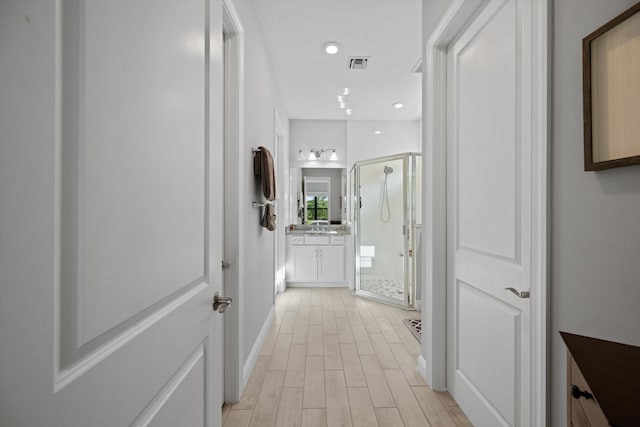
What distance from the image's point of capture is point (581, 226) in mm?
962

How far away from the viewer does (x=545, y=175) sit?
3.53ft

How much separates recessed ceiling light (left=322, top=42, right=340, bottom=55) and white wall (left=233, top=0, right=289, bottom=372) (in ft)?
1.84

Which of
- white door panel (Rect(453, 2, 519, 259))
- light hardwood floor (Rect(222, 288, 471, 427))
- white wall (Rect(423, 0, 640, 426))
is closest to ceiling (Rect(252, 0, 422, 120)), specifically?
white door panel (Rect(453, 2, 519, 259))

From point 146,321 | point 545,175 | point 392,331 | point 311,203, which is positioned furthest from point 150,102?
point 311,203

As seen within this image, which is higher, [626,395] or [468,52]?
[468,52]

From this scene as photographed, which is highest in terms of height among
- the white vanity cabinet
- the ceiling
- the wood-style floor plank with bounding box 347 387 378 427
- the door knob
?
the ceiling

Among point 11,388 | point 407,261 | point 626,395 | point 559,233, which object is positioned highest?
point 559,233

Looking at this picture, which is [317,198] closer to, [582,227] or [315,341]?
[315,341]

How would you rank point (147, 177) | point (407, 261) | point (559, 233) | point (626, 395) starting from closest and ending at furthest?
point (626, 395)
point (147, 177)
point (559, 233)
point (407, 261)

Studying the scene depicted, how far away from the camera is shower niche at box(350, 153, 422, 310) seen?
3.86 meters

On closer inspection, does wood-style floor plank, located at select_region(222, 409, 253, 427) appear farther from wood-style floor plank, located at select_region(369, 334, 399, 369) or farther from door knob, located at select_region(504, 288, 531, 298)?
door knob, located at select_region(504, 288, 531, 298)

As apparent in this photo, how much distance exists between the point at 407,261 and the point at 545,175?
291 centimetres

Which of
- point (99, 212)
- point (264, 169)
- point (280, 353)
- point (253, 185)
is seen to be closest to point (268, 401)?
point (280, 353)

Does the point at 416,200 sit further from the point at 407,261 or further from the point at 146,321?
Answer: the point at 146,321
